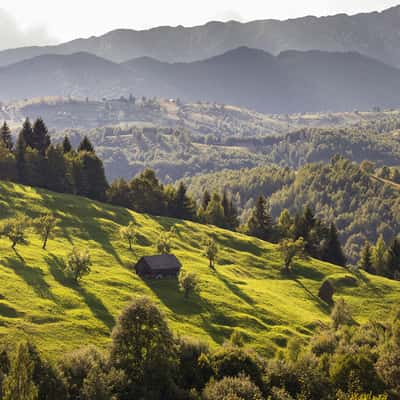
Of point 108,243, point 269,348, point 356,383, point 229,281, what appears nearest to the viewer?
point 356,383

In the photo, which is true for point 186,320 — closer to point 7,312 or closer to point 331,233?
point 7,312

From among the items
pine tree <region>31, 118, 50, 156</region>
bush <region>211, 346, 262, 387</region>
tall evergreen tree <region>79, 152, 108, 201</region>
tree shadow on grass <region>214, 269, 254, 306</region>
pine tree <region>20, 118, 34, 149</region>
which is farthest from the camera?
pine tree <region>31, 118, 50, 156</region>

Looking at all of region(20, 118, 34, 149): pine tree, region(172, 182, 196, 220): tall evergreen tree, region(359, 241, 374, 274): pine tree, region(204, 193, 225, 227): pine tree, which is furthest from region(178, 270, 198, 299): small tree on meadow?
region(20, 118, 34, 149): pine tree

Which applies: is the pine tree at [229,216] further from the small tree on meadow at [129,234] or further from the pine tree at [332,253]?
the small tree on meadow at [129,234]

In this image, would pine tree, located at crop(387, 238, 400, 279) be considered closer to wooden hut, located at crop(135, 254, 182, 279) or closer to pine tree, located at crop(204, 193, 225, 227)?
pine tree, located at crop(204, 193, 225, 227)

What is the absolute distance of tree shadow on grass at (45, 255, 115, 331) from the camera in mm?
67438

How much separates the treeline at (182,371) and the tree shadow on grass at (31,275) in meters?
20.0

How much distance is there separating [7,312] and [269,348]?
3530 centimetres

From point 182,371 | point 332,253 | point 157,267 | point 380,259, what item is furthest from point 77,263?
point 380,259

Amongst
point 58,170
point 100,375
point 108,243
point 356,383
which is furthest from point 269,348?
point 58,170

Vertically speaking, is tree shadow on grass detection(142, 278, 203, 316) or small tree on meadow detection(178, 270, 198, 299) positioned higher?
small tree on meadow detection(178, 270, 198, 299)

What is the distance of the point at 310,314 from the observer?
91312 millimetres

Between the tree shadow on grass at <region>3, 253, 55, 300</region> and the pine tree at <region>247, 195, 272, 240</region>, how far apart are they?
81.7 m

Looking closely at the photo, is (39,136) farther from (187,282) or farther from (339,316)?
(339,316)
